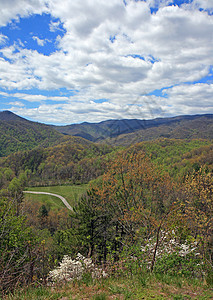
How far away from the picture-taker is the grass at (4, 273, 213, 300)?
4.01m

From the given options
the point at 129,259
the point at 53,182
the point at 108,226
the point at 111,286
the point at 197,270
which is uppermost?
the point at 111,286

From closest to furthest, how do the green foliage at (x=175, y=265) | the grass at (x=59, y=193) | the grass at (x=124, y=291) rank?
the grass at (x=124, y=291) < the green foliage at (x=175, y=265) < the grass at (x=59, y=193)

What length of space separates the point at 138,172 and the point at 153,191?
5.76 feet

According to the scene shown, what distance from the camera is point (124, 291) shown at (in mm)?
4113

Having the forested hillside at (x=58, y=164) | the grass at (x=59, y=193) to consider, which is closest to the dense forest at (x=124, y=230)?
the grass at (x=59, y=193)

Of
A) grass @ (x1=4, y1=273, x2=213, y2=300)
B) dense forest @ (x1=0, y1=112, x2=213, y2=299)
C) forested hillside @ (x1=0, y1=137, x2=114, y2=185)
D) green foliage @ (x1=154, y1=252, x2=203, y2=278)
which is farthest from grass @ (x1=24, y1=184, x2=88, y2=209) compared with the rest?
grass @ (x1=4, y1=273, x2=213, y2=300)

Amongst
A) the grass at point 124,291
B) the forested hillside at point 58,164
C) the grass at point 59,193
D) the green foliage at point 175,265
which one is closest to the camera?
the grass at point 124,291

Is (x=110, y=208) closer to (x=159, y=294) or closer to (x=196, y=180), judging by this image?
(x=196, y=180)

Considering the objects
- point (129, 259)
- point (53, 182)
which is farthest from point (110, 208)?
point (53, 182)

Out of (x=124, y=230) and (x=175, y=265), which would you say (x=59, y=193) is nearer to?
(x=124, y=230)

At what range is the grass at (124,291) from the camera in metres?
4.01

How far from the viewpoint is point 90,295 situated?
162 inches

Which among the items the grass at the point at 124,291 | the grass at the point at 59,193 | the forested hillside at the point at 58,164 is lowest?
the grass at the point at 59,193

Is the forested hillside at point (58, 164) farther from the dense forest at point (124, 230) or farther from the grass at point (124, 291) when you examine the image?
the grass at point (124, 291)
